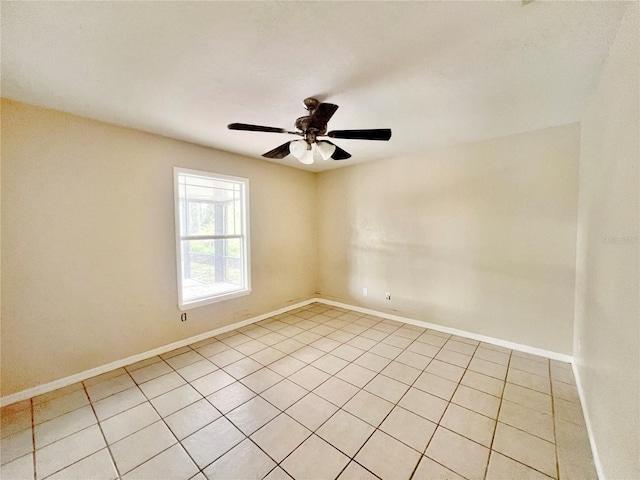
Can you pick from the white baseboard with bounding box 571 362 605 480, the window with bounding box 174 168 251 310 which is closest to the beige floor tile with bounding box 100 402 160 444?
the window with bounding box 174 168 251 310

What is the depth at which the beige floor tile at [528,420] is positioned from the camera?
5.71 ft

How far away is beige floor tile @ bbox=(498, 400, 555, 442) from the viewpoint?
68.6 inches

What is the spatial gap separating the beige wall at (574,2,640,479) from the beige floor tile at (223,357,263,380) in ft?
8.21

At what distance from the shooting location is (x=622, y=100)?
1283 mm

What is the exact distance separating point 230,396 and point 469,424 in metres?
1.90

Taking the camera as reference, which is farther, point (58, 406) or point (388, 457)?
point (58, 406)

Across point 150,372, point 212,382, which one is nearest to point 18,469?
point 150,372

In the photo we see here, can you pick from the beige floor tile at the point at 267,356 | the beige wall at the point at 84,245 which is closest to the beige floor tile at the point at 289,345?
the beige floor tile at the point at 267,356

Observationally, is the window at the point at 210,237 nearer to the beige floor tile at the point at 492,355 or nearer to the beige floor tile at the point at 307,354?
the beige floor tile at the point at 307,354

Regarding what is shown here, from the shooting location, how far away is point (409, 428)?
1.79 metres

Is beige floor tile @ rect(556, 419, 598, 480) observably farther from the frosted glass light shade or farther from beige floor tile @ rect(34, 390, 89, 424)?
beige floor tile @ rect(34, 390, 89, 424)

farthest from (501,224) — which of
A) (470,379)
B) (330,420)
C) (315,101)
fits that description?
(330,420)

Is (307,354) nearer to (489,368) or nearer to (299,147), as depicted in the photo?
(489,368)

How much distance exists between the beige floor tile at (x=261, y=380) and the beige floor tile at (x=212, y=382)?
0.51 ft
